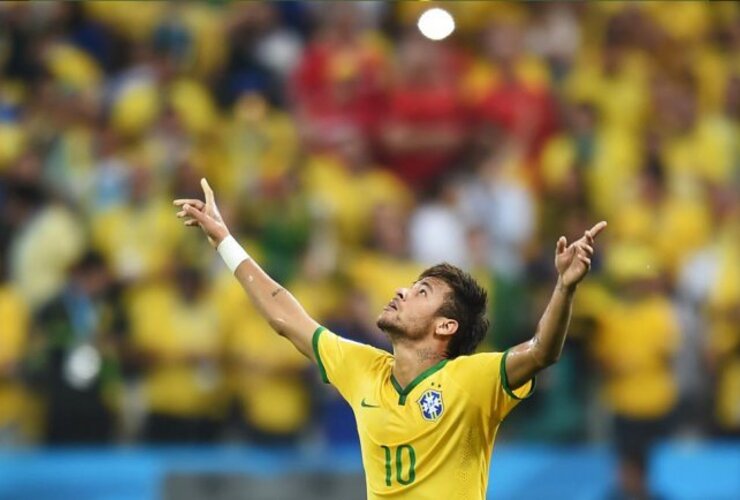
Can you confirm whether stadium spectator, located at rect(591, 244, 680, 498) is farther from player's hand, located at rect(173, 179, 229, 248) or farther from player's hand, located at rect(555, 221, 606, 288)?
player's hand, located at rect(555, 221, 606, 288)

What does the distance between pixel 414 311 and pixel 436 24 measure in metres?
6.78

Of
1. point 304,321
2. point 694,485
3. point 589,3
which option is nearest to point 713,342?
point 694,485

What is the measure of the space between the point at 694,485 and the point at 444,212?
267 cm

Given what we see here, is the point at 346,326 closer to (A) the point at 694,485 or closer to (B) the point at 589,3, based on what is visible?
(A) the point at 694,485

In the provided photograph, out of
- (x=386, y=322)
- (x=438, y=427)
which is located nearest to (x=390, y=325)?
(x=386, y=322)

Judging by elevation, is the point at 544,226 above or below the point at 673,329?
above

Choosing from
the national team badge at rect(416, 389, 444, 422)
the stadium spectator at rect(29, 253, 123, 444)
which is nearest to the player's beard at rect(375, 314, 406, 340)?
the national team badge at rect(416, 389, 444, 422)

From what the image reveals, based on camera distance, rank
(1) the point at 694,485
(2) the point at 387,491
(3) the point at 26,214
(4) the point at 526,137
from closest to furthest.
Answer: (2) the point at 387,491 → (1) the point at 694,485 → (3) the point at 26,214 → (4) the point at 526,137

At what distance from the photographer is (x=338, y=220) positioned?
10.0 meters

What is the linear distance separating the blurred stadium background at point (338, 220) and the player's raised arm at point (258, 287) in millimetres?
3618

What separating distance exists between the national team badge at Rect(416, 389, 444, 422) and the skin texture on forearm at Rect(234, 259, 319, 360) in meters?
0.62

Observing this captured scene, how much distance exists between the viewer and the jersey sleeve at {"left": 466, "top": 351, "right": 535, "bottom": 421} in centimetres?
473

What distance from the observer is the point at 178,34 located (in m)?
11.3

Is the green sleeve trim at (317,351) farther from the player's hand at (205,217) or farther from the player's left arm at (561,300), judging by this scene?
the player's left arm at (561,300)
